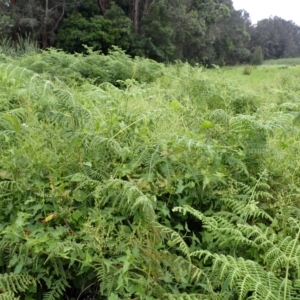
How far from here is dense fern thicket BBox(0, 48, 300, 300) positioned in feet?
4.94

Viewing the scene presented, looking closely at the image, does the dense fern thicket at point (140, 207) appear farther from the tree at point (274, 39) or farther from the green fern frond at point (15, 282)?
the tree at point (274, 39)

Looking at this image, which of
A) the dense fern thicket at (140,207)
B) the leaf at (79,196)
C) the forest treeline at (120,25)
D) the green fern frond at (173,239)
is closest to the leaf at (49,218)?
the dense fern thicket at (140,207)

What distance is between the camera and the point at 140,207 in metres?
1.62

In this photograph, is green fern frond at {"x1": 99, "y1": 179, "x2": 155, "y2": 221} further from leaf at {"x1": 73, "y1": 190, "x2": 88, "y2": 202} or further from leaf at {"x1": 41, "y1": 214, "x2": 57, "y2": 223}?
leaf at {"x1": 41, "y1": 214, "x2": 57, "y2": 223}

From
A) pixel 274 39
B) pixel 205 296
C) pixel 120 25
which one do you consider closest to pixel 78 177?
pixel 205 296

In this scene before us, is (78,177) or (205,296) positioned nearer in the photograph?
(205,296)

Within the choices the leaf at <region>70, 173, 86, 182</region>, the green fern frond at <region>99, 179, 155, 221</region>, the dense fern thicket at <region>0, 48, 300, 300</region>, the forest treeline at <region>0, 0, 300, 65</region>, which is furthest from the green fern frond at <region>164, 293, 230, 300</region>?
the forest treeline at <region>0, 0, 300, 65</region>

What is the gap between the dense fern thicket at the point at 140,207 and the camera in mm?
1507

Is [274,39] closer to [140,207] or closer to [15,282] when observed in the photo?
[140,207]

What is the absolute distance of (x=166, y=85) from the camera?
580 cm

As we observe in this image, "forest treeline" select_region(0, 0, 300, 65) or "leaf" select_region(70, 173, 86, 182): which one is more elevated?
"forest treeline" select_region(0, 0, 300, 65)

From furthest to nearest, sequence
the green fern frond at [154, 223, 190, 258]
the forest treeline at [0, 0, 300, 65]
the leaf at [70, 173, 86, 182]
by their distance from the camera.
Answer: the forest treeline at [0, 0, 300, 65]
the leaf at [70, 173, 86, 182]
the green fern frond at [154, 223, 190, 258]

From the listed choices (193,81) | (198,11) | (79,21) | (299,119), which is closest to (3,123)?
(299,119)

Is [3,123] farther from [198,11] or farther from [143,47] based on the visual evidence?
[198,11]
